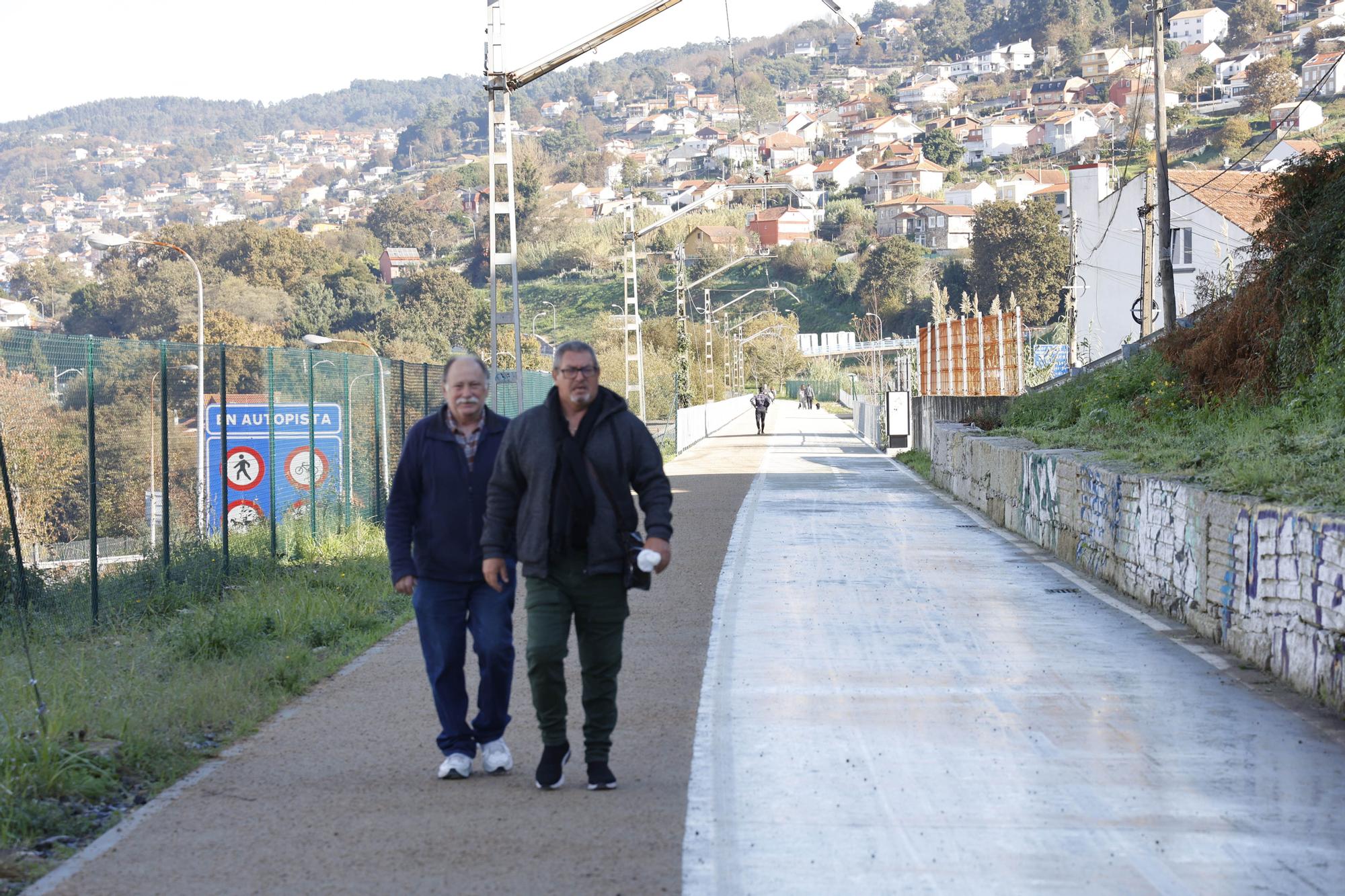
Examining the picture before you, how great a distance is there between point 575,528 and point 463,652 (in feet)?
3.07

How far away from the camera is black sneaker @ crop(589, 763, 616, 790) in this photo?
21.2 ft

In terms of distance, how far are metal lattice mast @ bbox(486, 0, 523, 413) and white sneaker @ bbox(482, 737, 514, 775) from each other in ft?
40.4

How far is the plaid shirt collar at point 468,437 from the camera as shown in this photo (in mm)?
6910

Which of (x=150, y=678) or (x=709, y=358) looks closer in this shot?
(x=150, y=678)

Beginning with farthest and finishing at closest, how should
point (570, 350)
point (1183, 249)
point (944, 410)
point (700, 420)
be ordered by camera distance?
point (1183, 249)
point (700, 420)
point (944, 410)
point (570, 350)

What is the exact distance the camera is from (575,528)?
6.40 meters

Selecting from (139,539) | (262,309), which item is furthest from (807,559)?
(262,309)

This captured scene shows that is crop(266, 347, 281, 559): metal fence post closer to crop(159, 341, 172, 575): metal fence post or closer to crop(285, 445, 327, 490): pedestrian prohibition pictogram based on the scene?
crop(285, 445, 327, 490): pedestrian prohibition pictogram

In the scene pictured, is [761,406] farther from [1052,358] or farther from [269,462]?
[269,462]

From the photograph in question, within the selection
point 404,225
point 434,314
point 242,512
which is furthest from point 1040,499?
point 404,225

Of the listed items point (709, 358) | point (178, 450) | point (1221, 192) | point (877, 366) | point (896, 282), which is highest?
point (896, 282)

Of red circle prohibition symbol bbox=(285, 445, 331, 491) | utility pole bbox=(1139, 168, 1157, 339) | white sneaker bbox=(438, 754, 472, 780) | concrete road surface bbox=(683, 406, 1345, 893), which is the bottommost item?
concrete road surface bbox=(683, 406, 1345, 893)

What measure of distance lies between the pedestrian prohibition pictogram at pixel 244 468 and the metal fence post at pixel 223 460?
0.49m

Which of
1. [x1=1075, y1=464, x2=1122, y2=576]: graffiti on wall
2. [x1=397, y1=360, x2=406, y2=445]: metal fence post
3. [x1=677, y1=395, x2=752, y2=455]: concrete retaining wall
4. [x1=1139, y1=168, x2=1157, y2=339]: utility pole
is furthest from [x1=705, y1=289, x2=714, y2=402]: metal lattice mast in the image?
[x1=1075, y1=464, x2=1122, y2=576]: graffiti on wall
